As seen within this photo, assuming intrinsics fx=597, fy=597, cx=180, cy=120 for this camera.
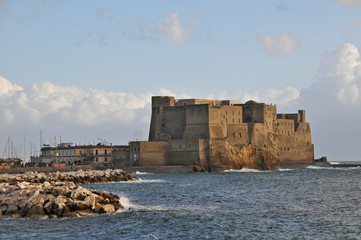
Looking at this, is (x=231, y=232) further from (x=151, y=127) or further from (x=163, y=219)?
(x=151, y=127)

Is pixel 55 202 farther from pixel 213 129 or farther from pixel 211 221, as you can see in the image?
pixel 213 129

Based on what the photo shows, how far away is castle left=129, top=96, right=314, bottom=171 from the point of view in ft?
240

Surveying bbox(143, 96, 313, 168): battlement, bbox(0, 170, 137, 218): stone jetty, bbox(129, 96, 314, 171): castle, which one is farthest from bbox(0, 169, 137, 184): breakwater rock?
bbox(0, 170, 137, 218): stone jetty

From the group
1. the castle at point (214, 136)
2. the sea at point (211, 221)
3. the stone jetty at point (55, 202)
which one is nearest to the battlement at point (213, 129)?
the castle at point (214, 136)

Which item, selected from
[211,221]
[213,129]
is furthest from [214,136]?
[211,221]

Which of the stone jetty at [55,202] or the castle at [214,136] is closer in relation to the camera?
the stone jetty at [55,202]

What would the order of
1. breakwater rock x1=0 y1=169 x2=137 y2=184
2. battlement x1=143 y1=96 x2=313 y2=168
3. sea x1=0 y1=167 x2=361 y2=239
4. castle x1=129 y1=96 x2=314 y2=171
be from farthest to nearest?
battlement x1=143 y1=96 x2=313 y2=168
castle x1=129 y1=96 x2=314 y2=171
breakwater rock x1=0 y1=169 x2=137 y2=184
sea x1=0 y1=167 x2=361 y2=239

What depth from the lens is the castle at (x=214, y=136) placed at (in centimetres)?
7319

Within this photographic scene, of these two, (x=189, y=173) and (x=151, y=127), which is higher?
(x=151, y=127)

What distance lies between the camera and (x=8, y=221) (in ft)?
83.5

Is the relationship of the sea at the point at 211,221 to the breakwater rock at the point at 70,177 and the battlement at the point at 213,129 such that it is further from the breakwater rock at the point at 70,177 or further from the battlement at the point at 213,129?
the battlement at the point at 213,129

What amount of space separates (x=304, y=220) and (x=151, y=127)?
56247mm

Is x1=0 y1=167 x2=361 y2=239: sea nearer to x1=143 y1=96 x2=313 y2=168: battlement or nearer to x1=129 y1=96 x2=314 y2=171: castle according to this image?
x1=129 y1=96 x2=314 y2=171: castle

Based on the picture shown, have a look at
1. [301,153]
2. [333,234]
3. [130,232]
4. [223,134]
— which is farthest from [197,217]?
[301,153]
